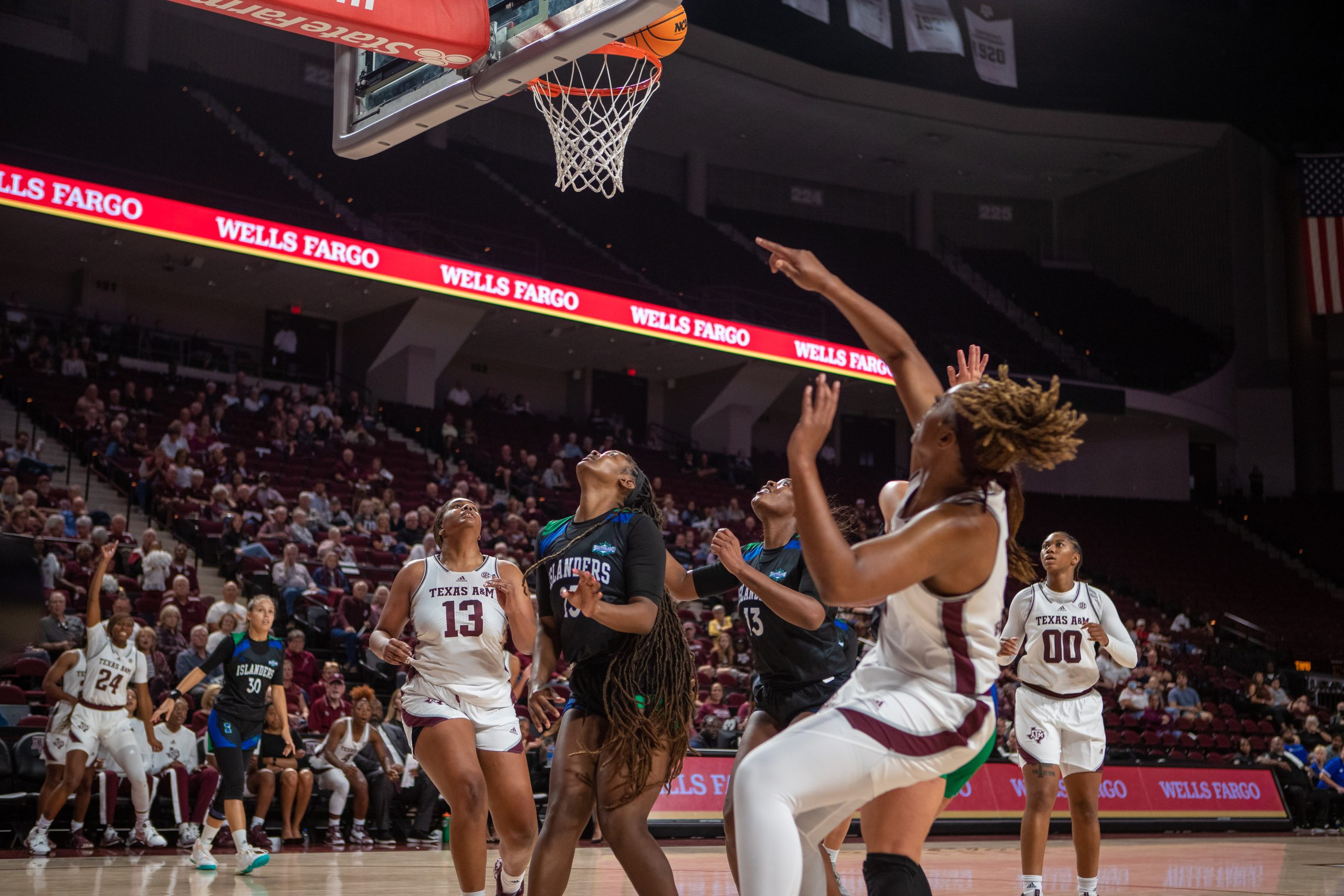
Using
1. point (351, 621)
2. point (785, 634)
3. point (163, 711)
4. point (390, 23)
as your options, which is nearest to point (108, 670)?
point (163, 711)

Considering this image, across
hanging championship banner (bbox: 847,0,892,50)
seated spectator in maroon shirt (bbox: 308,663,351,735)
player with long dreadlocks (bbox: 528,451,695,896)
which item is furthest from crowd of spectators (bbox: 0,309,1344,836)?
hanging championship banner (bbox: 847,0,892,50)

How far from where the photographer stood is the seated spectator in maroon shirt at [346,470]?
19.5 m

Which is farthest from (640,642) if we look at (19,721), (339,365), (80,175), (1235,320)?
(1235,320)

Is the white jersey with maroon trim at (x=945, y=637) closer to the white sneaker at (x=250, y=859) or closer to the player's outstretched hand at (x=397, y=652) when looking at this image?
the player's outstretched hand at (x=397, y=652)

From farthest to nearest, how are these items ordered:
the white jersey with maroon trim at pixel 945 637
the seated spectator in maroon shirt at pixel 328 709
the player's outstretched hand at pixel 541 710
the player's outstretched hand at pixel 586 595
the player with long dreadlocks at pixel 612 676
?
the seated spectator in maroon shirt at pixel 328 709, the player's outstretched hand at pixel 541 710, the player with long dreadlocks at pixel 612 676, the player's outstretched hand at pixel 586 595, the white jersey with maroon trim at pixel 945 637

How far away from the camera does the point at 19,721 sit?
37.1 feet

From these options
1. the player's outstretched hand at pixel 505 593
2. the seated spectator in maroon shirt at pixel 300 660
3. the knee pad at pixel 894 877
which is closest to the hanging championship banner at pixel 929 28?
the seated spectator in maroon shirt at pixel 300 660

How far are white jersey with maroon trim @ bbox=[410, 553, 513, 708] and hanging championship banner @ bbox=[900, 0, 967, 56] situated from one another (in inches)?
1123

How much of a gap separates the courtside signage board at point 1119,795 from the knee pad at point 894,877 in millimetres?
8889

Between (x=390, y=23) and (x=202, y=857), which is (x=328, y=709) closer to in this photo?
(x=202, y=857)

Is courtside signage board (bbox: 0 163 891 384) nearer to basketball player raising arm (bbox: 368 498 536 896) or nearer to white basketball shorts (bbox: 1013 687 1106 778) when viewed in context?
basketball player raising arm (bbox: 368 498 536 896)

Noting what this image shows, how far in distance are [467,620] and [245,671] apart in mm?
4539

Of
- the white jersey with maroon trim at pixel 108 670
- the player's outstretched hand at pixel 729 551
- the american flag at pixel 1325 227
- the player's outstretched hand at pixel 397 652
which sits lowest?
the white jersey with maroon trim at pixel 108 670

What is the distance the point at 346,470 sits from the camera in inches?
782
